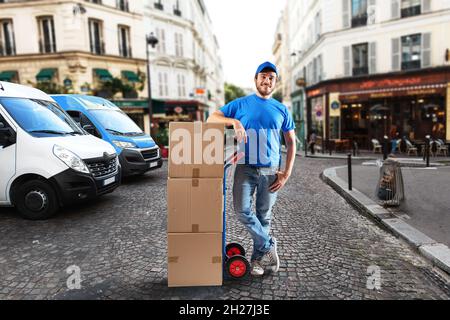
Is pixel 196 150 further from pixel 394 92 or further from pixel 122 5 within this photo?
pixel 122 5

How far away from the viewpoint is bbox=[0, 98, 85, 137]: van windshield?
5055mm

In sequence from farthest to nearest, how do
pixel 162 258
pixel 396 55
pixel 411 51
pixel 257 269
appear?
pixel 396 55
pixel 411 51
pixel 162 258
pixel 257 269

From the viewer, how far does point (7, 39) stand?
20.9m

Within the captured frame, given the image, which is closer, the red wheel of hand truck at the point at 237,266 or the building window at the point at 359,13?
the red wheel of hand truck at the point at 237,266

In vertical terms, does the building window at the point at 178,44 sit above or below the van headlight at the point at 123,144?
above

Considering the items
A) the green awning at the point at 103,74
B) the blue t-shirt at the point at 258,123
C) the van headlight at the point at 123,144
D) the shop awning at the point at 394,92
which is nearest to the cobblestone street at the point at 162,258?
the blue t-shirt at the point at 258,123

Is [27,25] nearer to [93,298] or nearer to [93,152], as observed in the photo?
[93,152]

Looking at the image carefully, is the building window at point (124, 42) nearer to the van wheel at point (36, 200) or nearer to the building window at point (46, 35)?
the building window at point (46, 35)

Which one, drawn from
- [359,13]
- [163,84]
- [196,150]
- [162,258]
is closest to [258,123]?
[196,150]

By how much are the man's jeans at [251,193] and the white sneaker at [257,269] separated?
16 centimetres

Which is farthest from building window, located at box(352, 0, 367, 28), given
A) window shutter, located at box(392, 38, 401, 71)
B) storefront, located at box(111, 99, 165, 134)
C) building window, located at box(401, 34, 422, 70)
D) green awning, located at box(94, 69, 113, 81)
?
green awning, located at box(94, 69, 113, 81)

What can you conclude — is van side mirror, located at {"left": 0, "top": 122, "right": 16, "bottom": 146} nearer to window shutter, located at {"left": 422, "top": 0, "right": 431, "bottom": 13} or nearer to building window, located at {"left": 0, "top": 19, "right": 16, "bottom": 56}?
building window, located at {"left": 0, "top": 19, "right": 16, "bottom": 56}

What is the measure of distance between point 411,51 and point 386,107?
3.42m

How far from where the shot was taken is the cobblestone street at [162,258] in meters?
2.84
